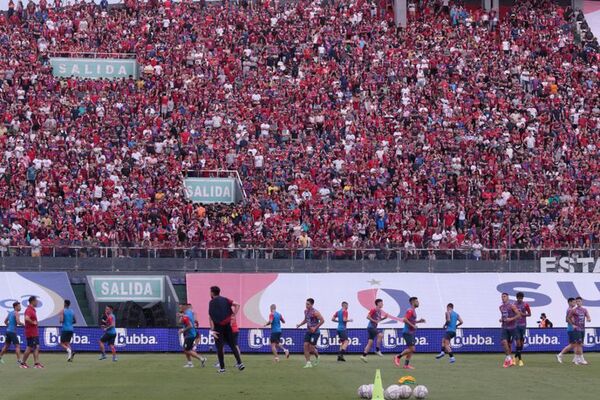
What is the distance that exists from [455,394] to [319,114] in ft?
104

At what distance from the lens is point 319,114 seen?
2157 inches

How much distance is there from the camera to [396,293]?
4394 centimetres

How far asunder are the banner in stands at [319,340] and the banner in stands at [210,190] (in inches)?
448

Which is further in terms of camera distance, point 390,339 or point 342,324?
point 390,339

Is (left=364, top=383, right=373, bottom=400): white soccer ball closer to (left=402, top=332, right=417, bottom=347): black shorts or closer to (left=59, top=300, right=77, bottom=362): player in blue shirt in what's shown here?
(left=402, top=332, right=417, bottom=347): black shorts

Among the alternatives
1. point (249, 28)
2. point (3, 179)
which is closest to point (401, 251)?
point (3, 179)

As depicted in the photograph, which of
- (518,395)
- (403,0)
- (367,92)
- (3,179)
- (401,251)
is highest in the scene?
(403,0)

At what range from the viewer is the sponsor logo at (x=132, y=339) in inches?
1528

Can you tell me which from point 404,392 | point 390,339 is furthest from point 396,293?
point 404,392

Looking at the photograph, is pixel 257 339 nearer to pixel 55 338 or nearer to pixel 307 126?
pixel 55 338

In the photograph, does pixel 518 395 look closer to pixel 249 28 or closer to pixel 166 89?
pixel 166 89

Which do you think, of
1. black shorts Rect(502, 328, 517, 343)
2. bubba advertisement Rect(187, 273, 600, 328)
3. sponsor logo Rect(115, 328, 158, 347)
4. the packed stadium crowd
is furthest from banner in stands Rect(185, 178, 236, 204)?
black shorts Rect(502, 328, 517, 343)

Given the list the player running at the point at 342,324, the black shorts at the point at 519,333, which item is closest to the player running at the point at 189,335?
the player running at the point at 342,324

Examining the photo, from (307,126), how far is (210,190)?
6236 mm
